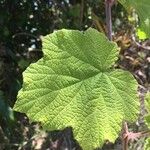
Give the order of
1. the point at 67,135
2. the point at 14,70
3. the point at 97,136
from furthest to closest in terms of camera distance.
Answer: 1. the point at 14,70
2. the point at 67,135
3. the point at 97,136

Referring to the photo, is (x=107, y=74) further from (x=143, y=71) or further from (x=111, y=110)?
(x=143, y=71)

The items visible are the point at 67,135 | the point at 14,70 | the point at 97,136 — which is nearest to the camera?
the point at 97,136

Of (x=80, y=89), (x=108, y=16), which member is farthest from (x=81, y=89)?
(x=108, y=16)

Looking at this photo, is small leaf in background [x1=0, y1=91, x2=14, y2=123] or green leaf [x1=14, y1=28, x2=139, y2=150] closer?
green leaf [x1=14, y1=28, x2=139, y2=150]

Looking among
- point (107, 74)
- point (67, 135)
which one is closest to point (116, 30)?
point (67, 135)

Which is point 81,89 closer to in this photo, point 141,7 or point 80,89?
point 80,89

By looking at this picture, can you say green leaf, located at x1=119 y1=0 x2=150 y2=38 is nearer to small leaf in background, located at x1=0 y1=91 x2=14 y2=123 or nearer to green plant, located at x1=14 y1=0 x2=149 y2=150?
green plant, located at x1=14 y1=0 x2=149 y2=150

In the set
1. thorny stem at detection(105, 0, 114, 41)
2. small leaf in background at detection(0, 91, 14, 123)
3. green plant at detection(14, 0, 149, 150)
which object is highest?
thorny stem at detection(105, 0, 114, 41)

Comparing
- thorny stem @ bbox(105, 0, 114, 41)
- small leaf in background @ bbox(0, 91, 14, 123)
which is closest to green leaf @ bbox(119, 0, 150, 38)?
thorny stem @ bbox(105, 0, 114, 41)
